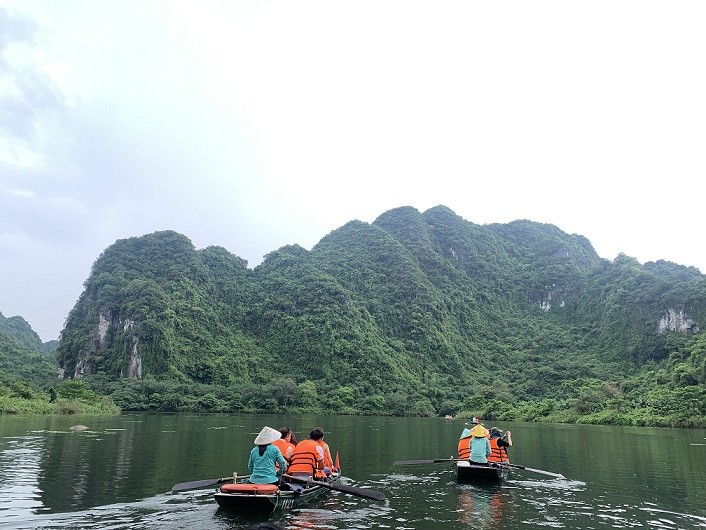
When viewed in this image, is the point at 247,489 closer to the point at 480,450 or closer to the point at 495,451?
the point at 480,450

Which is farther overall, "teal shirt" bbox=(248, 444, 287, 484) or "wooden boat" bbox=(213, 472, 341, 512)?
"teal shirt" bbox=(248, 444, 287, 484)

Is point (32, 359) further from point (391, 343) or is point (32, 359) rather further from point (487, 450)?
point (487, 450)

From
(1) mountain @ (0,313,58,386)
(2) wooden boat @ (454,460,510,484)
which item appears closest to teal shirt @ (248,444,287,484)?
(2) wooden boat @ (454,460,510,484)

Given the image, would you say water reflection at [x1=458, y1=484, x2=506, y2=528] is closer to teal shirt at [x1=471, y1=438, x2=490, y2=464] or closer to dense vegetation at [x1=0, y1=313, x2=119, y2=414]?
teal shirt at [x1=471, y1=438, x2=490, y2=464]

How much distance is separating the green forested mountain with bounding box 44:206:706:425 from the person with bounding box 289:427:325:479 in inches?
1530

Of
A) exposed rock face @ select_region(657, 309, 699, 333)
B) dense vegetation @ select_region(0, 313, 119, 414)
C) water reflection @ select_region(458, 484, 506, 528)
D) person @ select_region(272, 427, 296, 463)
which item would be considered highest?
exposed rock face @ select_region(657, 309, 699, 333)

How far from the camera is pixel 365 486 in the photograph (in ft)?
40.9

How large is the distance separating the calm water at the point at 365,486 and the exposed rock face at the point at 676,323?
67.2m

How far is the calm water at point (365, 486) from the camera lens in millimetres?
8602

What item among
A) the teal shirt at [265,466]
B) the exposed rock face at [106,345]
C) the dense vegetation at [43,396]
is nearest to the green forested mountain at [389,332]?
the exposed rock face at [106,345]

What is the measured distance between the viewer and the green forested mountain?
195 feet

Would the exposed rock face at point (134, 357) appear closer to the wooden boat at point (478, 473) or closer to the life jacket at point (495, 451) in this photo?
the life jacket at point (495, 451)

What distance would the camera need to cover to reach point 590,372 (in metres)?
75.4

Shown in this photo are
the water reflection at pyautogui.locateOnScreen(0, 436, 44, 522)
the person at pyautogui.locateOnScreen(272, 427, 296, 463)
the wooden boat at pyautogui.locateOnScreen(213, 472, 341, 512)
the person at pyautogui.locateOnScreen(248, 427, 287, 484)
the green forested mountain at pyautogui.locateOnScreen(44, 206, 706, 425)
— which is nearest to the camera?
the wooden boat at pyautogui.locateOnScreen(213, 472, 341, 512)
